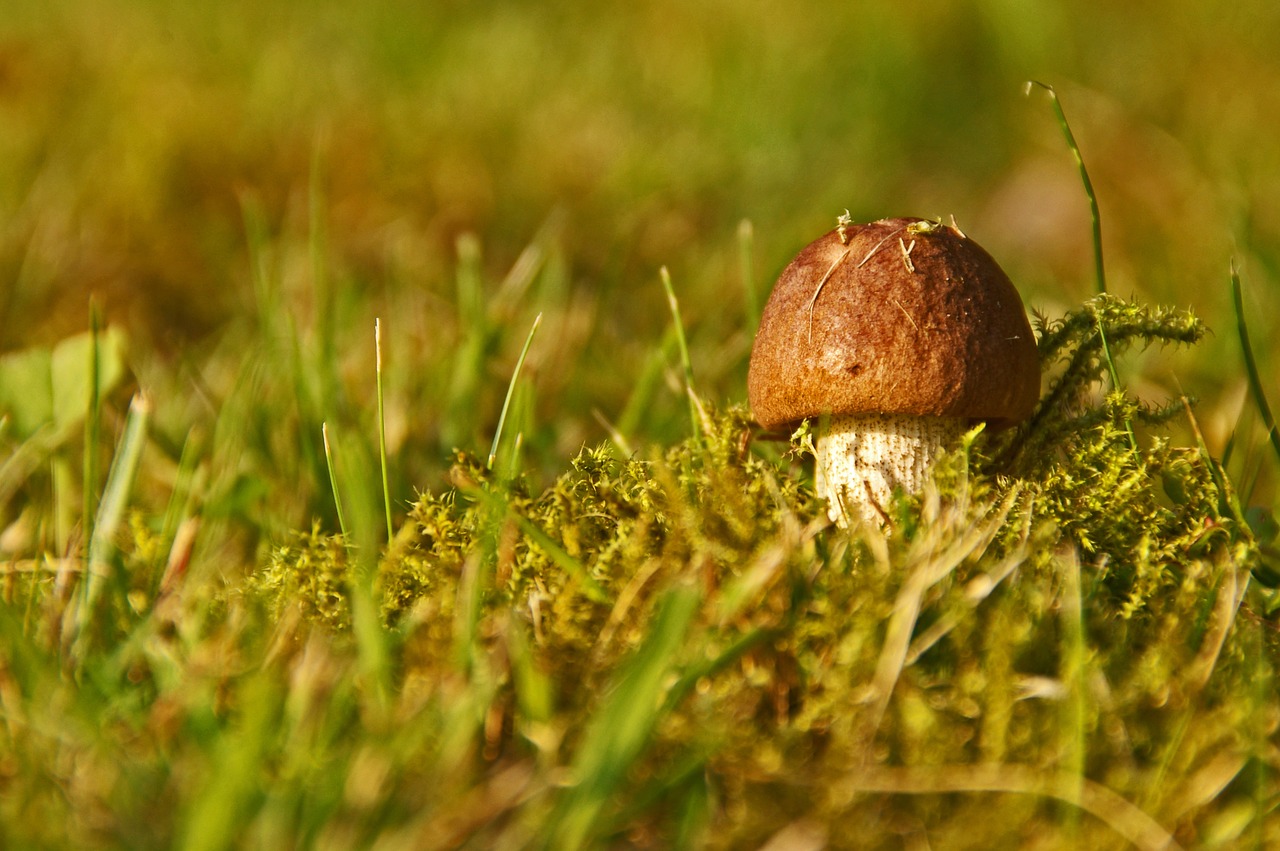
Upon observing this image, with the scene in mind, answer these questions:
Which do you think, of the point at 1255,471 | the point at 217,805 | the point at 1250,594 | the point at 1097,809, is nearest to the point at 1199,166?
the point at 1255,471

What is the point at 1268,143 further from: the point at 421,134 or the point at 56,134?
the point at 56,134

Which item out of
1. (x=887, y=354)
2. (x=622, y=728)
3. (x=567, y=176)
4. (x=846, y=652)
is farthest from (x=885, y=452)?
(x=567, y=176)

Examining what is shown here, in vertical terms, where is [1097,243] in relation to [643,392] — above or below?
above

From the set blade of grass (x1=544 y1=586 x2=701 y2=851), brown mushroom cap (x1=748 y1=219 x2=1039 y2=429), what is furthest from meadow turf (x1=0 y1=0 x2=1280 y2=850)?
brown mushroom cap (x1=748 y1=219 x2=1039 y2=429)

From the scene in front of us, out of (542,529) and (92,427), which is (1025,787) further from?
(92,427)

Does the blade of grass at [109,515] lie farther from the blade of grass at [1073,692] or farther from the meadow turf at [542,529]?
the blade of grass at [1073,692]
